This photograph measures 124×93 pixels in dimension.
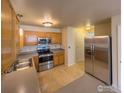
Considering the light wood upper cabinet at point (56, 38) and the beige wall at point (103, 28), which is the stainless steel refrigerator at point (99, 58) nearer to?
the beige wall at point (103, 28)

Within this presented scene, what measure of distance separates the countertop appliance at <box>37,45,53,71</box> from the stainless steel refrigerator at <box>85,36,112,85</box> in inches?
80.3

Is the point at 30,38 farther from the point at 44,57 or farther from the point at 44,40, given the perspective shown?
the point at 44,57

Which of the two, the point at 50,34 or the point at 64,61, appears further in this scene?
the point at 64,61

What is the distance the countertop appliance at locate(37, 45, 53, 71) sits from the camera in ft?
17.8

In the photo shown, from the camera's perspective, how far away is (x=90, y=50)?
181 inches

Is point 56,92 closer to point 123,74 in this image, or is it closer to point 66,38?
point 123,74

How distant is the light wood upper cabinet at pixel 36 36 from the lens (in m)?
5.24

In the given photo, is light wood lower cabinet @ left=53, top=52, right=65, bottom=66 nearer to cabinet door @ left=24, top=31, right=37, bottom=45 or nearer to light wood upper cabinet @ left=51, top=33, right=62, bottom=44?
light wood upper cabinet @ left=51, top=33, right=62, bottom=44

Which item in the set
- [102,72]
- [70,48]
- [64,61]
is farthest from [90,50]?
[64,61]

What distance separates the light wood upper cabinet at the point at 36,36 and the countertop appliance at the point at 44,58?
56cm

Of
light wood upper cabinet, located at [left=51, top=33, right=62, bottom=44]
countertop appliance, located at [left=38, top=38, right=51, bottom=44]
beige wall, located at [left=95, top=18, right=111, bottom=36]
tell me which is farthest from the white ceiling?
light wood upper cabinet, located at [left=51, top=33, right=62, bottom=44]

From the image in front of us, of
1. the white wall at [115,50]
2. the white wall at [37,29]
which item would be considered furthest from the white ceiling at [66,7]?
the white wall at [37,29]

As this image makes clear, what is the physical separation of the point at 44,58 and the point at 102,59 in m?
2.93

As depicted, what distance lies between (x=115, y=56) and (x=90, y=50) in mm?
1254
